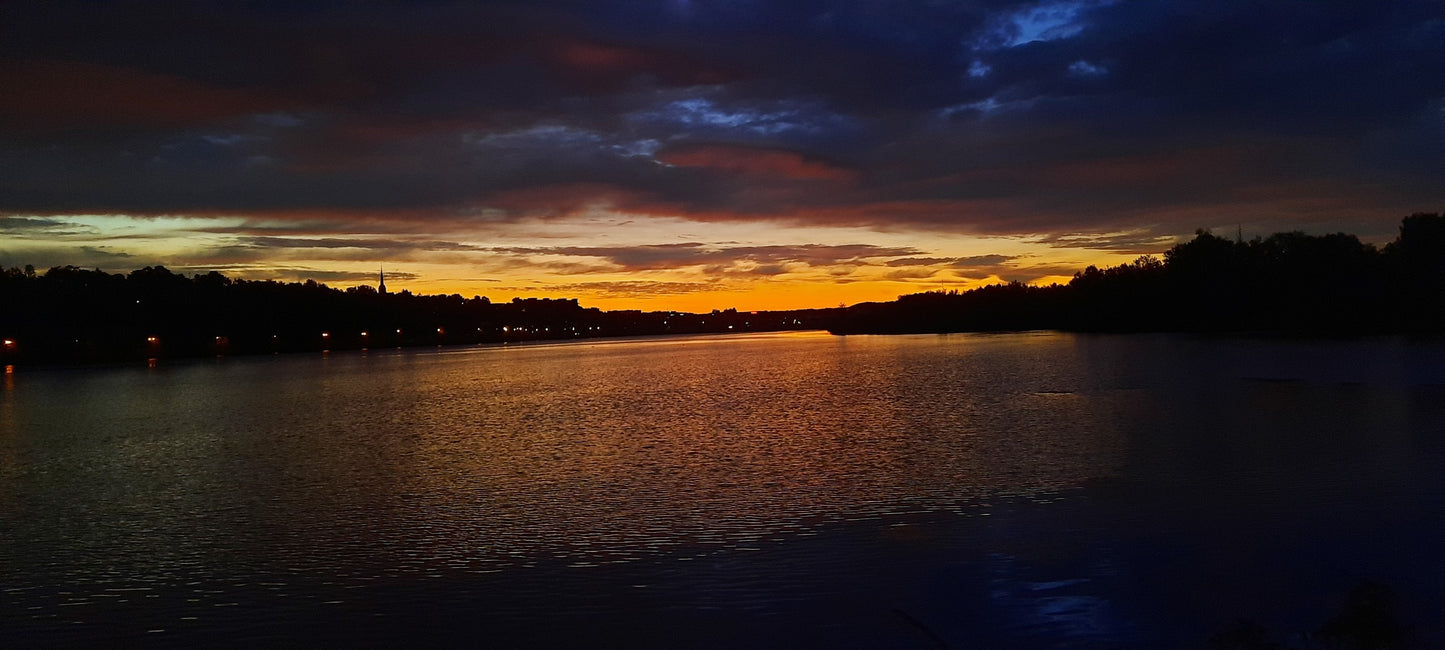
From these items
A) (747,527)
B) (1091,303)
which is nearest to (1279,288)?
(1091,303)

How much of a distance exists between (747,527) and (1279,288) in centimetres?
11166

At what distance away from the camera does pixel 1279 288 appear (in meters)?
106

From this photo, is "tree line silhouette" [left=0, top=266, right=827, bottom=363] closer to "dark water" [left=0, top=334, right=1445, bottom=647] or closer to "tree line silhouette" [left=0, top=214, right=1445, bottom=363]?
"tree line silhouette" [left=0, top=214, right=1445, bottom=363]

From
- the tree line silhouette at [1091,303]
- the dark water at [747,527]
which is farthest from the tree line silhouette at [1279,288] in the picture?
the dark water at [747,527]

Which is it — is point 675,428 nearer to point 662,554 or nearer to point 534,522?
point 534,522

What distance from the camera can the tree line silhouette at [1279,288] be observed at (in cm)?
9006

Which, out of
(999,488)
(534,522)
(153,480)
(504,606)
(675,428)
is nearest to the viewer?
(504,606)

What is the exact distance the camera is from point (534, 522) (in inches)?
543

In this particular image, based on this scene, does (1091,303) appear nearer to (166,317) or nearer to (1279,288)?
(1279,288)

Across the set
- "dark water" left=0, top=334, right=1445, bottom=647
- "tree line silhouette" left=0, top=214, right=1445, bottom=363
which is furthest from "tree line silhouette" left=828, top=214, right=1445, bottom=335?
"dark water" left=0, top=334, right=1445, bottom=647

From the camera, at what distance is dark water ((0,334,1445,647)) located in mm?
9016

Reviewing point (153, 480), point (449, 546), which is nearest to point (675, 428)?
point (153, 480)

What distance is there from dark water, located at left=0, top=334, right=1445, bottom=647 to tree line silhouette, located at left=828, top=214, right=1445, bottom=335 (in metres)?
75.7

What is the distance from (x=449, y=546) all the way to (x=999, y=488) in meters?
8.52
